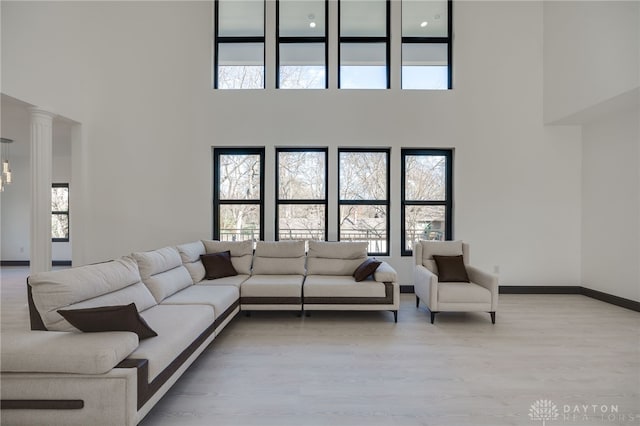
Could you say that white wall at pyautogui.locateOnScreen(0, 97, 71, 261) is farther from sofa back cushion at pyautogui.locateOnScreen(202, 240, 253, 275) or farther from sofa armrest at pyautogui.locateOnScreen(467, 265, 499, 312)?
sofa armrest at pyautogui.locateOnScreen(467, 265, 499, 312)

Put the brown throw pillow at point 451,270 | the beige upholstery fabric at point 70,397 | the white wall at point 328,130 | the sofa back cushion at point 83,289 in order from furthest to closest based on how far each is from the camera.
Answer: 1. the white wall at point 328,130
2. the brown throw pillow at point 451,270
3. the sofa back cushion at point 83,289
4. the beige upholstery fabric at point 70,397

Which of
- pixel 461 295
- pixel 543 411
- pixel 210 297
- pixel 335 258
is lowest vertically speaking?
pixel 543 411

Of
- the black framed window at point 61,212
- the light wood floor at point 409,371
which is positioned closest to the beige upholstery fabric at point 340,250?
the light wood floor at point 409,371

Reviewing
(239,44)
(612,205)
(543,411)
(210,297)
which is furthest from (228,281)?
(612,205)

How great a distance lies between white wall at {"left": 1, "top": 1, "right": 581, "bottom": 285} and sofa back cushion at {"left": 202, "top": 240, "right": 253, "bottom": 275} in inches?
32.1

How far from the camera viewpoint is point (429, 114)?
5082 mm

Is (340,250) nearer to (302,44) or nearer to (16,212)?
(302,44)

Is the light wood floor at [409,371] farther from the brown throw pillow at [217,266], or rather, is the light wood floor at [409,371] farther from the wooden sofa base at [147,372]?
the brown throw pillow at [217,266]

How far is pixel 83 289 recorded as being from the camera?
215cm

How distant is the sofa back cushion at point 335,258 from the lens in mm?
4289

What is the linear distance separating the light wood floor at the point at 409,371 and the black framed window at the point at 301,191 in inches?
66.6

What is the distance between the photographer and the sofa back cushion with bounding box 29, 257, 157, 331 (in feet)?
6.57

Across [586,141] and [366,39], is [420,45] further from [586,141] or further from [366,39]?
[586,141]

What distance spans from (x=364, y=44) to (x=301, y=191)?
274 centimetres
